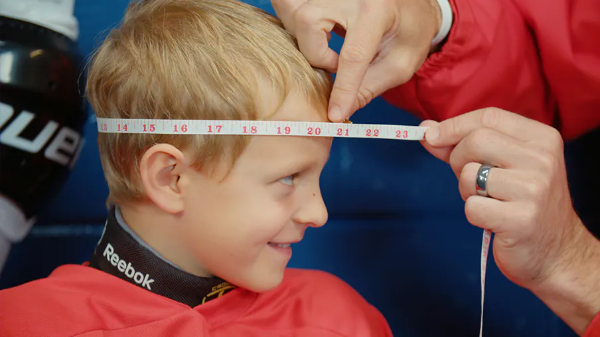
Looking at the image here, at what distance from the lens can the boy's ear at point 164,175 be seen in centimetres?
98

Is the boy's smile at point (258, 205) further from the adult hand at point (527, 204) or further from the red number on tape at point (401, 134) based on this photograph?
the adult hand at point (527, 204)

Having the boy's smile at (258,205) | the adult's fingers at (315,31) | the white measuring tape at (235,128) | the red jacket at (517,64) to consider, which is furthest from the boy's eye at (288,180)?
the red jacket at (517,64)

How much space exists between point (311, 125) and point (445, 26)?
0.46 meters

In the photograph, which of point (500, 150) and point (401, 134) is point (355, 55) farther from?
point (500, 150)

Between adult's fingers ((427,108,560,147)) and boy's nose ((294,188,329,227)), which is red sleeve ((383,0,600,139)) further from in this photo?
boy's nose ((294,188,329,227))

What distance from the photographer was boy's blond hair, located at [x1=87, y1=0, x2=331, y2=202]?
0.96 m

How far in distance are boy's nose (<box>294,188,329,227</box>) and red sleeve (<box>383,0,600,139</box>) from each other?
0.45m

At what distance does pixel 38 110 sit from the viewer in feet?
4.09

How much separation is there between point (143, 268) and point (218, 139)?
289 mm

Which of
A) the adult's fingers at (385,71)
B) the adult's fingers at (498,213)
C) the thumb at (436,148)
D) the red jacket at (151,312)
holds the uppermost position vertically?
the adult's fingers at (385,71)

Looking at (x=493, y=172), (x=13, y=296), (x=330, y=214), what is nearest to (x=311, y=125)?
(x=493, y=172)

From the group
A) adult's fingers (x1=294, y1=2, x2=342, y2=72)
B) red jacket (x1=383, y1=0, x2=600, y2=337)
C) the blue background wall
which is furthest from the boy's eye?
the blue background wall

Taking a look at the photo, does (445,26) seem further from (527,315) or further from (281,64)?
(527,315)

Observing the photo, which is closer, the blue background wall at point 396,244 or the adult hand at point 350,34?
the adult hand at point 350,34
